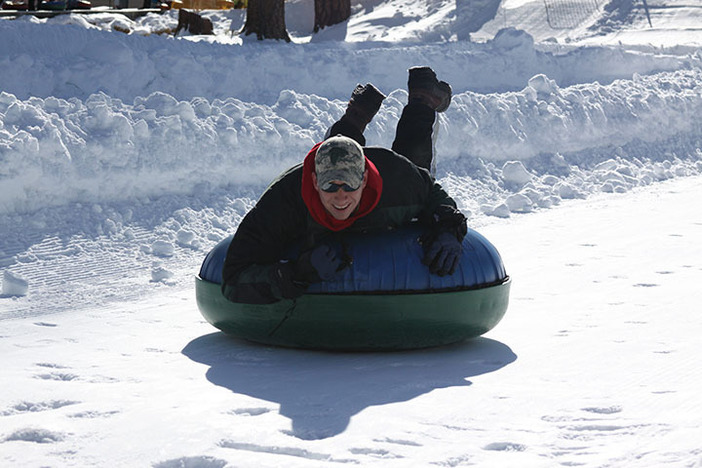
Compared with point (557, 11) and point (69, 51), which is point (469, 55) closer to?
point (69, 51)

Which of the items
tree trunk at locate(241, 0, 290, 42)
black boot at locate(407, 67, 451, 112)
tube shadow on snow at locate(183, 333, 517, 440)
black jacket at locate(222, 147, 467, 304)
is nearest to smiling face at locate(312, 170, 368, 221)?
black jacket at locate(222, 147, 467, 304)

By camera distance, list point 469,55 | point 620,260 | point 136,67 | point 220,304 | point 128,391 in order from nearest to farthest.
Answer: point 128,391 < point 220,304 < point 620,260 < point 136,67 < point 469,55

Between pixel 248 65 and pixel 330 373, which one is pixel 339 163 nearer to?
pixel 330 373

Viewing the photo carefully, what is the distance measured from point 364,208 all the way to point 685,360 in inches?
69.5

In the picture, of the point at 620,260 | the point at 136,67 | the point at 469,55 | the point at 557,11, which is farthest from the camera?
the point at 557,11

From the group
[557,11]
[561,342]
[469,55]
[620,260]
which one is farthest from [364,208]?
[557,11]

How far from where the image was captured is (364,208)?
18.2 feet

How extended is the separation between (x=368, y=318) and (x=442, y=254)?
1.59ft

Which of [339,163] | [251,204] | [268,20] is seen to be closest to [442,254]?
[339,163]

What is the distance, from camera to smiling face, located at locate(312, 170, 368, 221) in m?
5.31

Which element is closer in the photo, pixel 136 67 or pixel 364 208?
pixel 364 208

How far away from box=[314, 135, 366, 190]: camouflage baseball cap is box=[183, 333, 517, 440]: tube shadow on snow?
0.92 metres

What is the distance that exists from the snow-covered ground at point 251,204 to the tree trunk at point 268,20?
0.51 metres

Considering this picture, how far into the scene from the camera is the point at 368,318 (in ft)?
18.3
